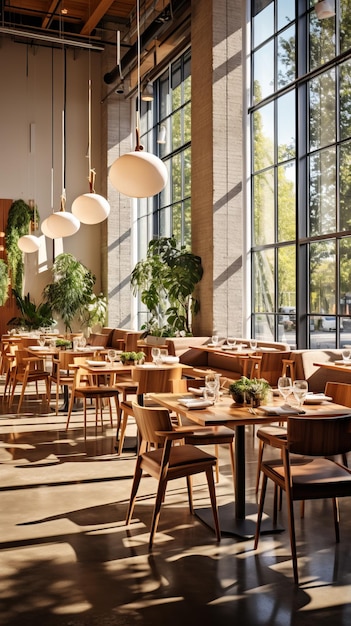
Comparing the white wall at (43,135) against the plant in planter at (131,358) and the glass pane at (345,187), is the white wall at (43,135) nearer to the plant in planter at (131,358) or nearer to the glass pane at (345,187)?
the glass pane at (345,187)

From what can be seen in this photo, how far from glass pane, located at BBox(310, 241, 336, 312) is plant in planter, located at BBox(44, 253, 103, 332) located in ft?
21.3

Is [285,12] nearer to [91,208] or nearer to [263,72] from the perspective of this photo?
[263,72]

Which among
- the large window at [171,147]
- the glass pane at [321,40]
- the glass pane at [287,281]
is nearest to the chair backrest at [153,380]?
the glass pane at [287,281]

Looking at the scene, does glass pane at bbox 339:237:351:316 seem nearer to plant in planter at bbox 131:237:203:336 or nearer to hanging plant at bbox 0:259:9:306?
plant in planter at bbox 131:237:203:336

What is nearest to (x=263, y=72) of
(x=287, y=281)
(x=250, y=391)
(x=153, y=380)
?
(x=287, y=281)

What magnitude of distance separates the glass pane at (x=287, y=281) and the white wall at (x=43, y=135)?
640 cm

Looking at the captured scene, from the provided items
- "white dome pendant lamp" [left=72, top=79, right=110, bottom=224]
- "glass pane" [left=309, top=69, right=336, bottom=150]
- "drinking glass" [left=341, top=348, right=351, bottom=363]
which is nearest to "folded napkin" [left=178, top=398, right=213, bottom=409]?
"white dome pendant lamp" [left=72, top=79, right=110, bottom=224]

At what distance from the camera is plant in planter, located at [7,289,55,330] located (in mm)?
14383

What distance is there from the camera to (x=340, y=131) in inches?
351

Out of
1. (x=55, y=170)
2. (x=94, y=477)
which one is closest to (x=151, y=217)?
(x=55, y=170)

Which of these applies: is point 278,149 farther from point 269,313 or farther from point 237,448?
point 237,448

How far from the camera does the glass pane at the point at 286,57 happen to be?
998 cm

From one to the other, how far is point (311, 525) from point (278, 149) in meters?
7.41

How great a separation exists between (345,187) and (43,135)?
27.9 feet
